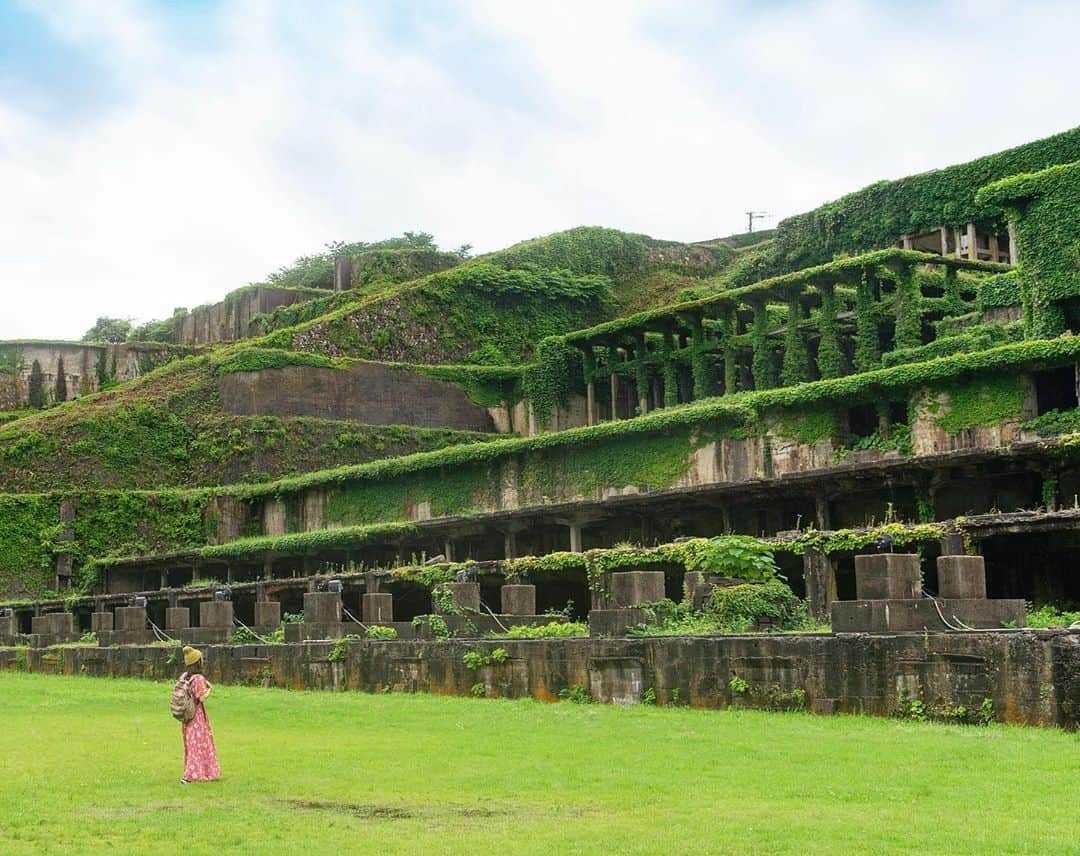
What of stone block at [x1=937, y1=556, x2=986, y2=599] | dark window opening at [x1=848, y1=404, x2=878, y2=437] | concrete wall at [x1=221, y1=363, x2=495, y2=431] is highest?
concrete wall at [x1=221, y1=363, x2=495, y2=431]

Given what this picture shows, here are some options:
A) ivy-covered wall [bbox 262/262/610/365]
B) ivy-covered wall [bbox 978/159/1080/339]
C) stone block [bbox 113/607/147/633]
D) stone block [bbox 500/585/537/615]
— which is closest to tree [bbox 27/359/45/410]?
ivy-covered wall [bbox 262/262/610/365]

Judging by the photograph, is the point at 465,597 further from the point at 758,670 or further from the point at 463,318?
the point at 463,318

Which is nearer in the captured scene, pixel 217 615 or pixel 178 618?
pixel 217 615

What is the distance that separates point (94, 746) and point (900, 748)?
10.4 metres

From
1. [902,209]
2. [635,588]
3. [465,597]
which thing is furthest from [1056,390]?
[902,209]

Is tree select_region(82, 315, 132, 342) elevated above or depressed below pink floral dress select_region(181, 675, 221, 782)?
above

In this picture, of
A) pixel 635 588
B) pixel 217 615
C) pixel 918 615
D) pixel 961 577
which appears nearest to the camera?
pixel 918 615

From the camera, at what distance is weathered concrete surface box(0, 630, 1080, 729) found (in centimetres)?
1794

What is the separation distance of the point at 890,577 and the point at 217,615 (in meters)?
20.7

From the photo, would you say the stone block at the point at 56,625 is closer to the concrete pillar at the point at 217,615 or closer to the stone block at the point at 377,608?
the concrete pillar at the point at 217,615

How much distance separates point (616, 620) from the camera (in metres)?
24.6

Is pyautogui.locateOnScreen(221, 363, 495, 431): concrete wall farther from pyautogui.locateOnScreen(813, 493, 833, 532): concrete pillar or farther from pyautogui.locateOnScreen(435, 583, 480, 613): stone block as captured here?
pyautogui.locateOnScreen(435, 583, 480, 613): stone block

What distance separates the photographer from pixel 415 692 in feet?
91.4

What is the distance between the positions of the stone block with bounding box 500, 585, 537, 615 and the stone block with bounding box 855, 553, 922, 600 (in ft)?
33.2
